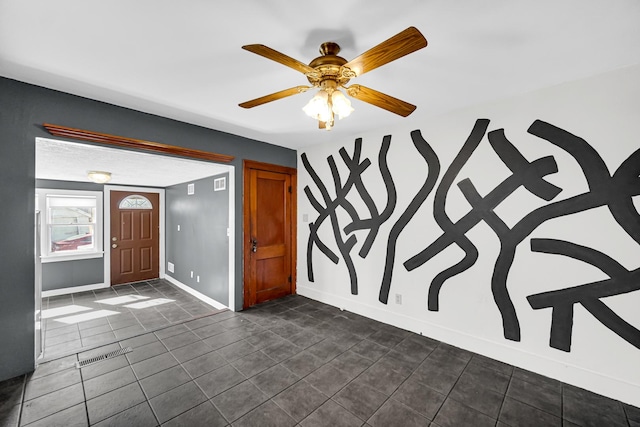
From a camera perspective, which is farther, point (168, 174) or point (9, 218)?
point (168, 174)

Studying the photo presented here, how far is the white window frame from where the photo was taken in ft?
15.4

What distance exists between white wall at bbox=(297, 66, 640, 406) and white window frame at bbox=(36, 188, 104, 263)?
16.9 feet

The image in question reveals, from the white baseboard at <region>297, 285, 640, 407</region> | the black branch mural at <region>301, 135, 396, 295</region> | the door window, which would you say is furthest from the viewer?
the door window

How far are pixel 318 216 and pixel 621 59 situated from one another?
3.39 meters

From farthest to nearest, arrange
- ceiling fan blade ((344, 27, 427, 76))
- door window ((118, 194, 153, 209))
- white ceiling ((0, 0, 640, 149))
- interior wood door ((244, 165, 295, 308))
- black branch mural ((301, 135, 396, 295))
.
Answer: door window ((118, 194, 153, 209))
interior wood door ((244, 165, 295, 308))
black branch mural ((301, 135, 396, 295))
white ceiling ((0, 0, 640, 149))
ceiling fan blade ((344, 27, 427, 76))

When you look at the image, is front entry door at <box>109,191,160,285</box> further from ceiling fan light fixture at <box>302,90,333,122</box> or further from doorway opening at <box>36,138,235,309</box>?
ceiling fan light fixture at <box>302,90,333,122</box>

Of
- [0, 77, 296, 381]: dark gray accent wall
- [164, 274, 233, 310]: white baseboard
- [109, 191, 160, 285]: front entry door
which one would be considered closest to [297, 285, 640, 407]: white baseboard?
[164, 274, 233, 310]: white baseboard

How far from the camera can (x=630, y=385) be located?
197 cm

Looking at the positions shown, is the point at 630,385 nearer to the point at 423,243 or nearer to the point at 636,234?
the point at 636,234

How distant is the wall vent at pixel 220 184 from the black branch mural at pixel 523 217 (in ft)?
6.91

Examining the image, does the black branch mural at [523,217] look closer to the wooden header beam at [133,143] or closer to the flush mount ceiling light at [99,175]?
the wooden header beam at [133,143]

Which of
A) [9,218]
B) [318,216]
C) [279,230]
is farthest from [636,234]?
[9,218]

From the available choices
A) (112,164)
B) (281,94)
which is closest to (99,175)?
(112,164)

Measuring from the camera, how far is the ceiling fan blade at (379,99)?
1.76 m
